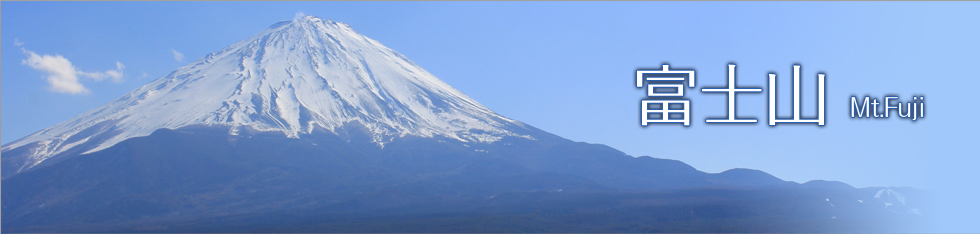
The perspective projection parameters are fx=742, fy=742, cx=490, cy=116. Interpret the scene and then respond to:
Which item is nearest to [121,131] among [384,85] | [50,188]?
[50,188]

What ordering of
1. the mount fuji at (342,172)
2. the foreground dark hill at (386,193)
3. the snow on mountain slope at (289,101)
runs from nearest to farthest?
the foreground dark hill at (386,193) < the mount fuji at (342,172) < the snow on mountain slope at (289,101)

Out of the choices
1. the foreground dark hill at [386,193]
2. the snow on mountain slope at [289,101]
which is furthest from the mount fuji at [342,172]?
the snow on mountain slope at [289,101]

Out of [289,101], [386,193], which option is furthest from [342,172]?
[289,101]

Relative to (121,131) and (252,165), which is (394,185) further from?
(121,131)

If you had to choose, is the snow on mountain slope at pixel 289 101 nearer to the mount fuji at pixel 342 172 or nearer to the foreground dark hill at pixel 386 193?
the mount fuji at pixel 342 172

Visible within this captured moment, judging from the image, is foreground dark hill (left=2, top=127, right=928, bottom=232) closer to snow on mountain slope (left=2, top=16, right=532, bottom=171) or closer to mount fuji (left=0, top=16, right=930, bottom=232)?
mount fuji (left=0, top=16, right=930, bottom=232)

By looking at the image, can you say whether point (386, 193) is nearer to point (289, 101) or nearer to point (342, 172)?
point (342, 172)

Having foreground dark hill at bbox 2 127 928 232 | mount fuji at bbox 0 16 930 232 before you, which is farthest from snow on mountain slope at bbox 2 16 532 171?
foreground dark hill at bbox 2 127 928 232
